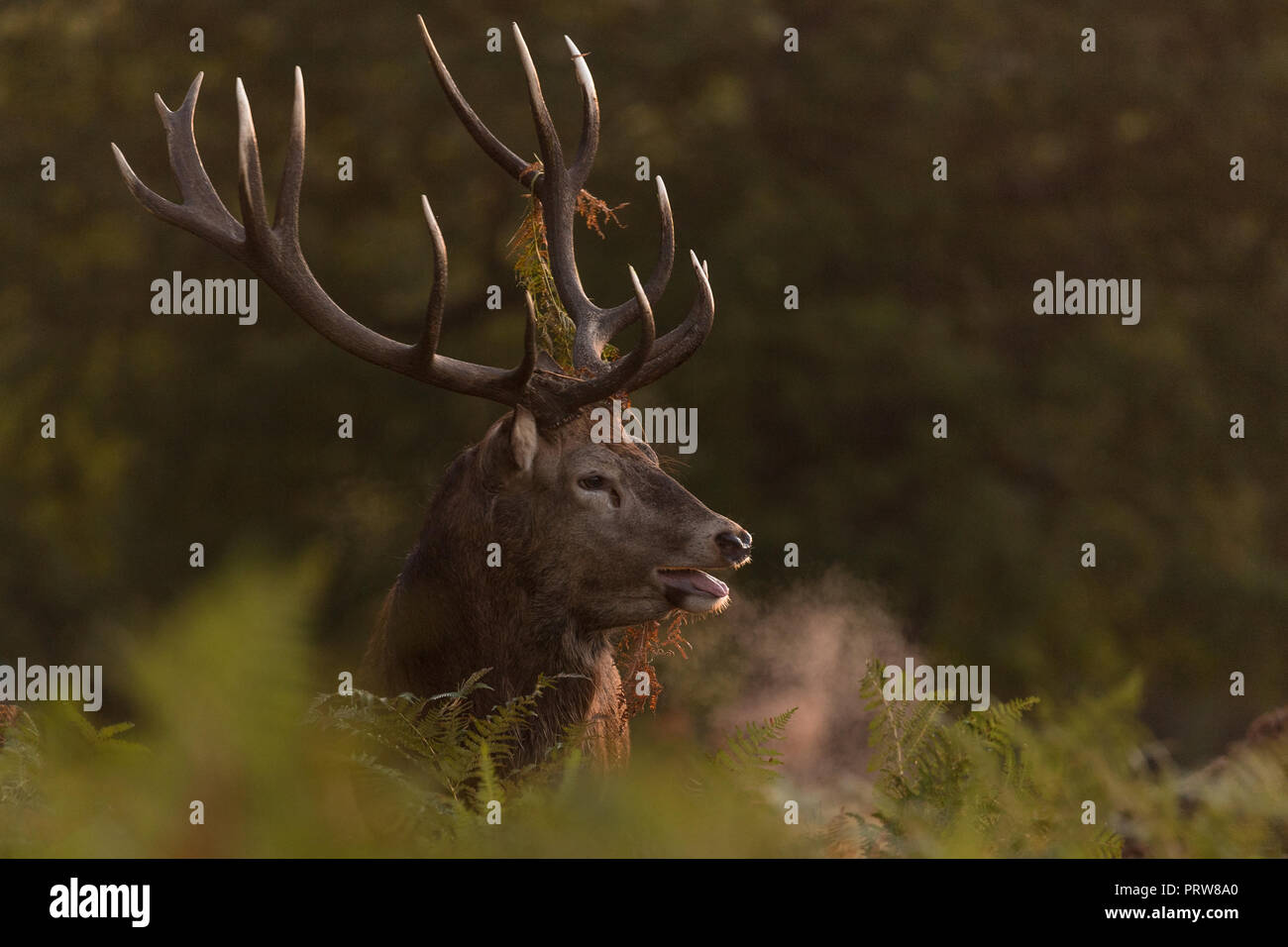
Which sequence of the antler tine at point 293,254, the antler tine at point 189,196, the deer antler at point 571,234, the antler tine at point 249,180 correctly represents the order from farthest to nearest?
the deer antler at point 571,234 → the antler tine at point 189,196 → the antler tine at point 293,254 → the antler tine at point 249,180

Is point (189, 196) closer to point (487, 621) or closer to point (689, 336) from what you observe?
point (689, 336)

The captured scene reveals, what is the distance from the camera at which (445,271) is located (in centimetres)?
493

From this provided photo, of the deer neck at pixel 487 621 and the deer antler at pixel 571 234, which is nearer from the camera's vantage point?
the deer neck at pixel 487 621

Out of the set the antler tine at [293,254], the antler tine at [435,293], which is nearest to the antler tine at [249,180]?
the antler tine at [293,254]

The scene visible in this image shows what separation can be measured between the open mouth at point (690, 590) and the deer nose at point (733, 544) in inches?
3.9

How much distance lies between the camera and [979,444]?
1310 cm

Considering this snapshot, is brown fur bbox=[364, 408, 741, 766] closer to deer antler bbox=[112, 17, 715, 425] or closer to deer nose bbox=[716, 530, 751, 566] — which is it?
deer nose bbox=[716, 530, 751, 566]

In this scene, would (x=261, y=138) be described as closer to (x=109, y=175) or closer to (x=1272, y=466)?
(x=109, y=175)

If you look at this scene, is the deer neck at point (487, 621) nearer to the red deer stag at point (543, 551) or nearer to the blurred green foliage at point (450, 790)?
the red deer stag at point (543, 551)

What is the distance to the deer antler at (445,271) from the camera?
513cm

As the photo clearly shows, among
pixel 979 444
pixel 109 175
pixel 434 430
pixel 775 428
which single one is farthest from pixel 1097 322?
pixel 109 175

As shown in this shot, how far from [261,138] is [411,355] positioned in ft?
28.2

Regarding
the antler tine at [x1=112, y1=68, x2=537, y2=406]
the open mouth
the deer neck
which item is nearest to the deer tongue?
the open mouth

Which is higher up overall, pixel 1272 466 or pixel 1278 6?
pixel 1278 6
